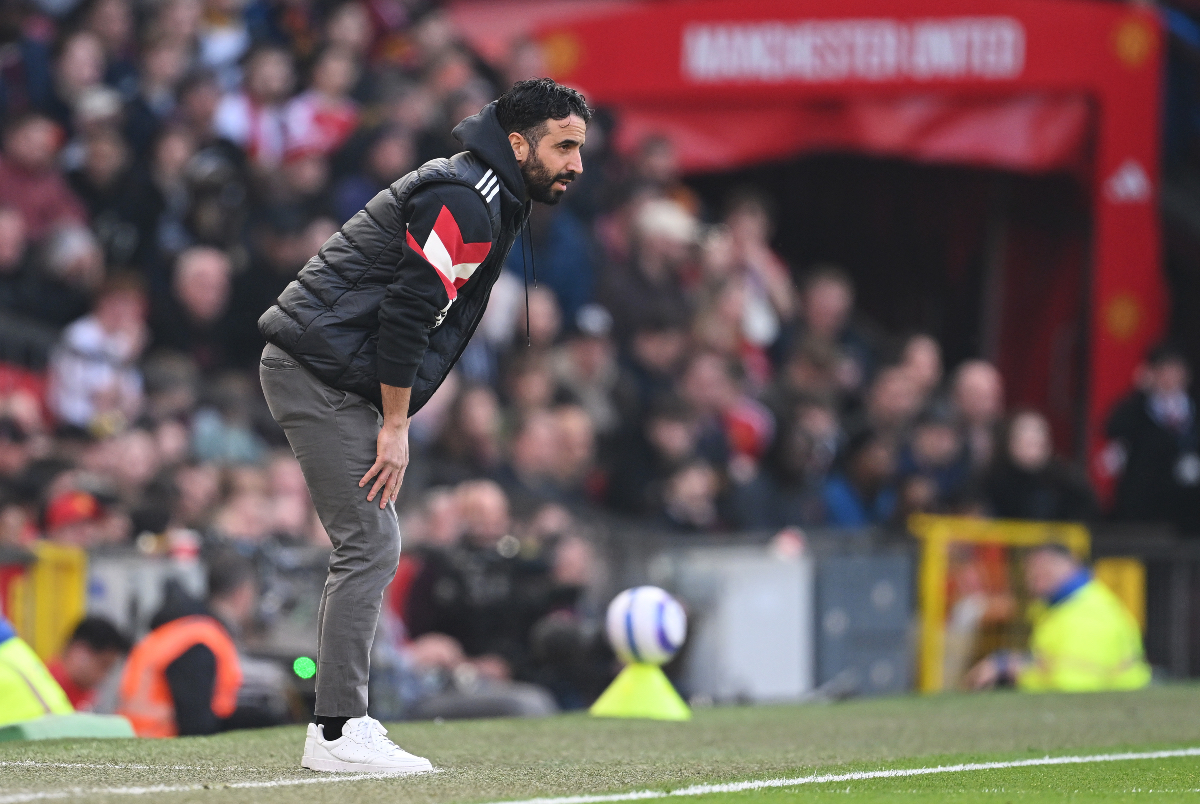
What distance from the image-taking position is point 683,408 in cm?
1370

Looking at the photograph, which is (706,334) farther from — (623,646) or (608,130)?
(623,646)

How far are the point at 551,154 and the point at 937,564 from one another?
733 centimetres

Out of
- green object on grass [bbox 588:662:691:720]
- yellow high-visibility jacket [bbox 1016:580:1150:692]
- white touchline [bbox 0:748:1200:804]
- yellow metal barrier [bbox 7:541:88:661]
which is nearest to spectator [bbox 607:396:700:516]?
yellow high-visibility jacket [bbox 1016:580:1150:692]

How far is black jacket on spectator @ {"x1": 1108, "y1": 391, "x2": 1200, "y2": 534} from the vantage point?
14.4 meters

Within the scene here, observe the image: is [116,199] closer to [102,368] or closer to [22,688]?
[102,368]

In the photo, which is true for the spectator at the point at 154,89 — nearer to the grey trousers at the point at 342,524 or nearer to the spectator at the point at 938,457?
the spectator at the point at 938,457

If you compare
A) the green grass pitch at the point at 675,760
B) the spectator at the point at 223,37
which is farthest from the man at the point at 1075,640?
the spectator at the point at 223,37

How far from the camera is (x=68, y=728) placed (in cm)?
725

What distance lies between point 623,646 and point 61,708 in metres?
2.71

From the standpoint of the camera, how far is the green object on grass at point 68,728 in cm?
714

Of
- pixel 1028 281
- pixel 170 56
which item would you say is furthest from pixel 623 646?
pixel 1028 281

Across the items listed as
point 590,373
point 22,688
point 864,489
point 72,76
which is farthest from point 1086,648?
point 72,76

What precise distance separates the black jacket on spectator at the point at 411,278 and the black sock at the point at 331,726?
3.12 feet

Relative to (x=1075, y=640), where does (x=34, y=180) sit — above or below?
above
